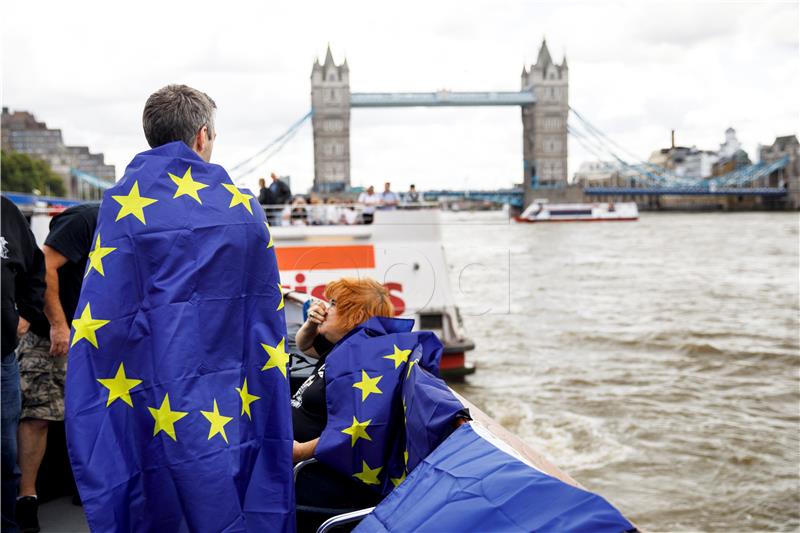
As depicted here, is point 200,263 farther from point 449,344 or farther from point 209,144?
point 449,344

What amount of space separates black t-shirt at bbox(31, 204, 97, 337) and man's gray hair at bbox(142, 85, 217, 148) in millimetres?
1225

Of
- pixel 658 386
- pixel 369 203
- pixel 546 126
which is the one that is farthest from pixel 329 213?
pixel 546 126

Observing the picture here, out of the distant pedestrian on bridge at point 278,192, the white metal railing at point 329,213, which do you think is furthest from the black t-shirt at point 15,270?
the distant pedestrian on bridge at point 278,192

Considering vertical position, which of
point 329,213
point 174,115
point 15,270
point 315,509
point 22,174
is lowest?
point 315,509

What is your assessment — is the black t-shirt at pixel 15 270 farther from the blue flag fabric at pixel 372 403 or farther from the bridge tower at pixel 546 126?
the bridge tower at pixel 546 126

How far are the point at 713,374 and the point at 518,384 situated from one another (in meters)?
2.35

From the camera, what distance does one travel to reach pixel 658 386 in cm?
916

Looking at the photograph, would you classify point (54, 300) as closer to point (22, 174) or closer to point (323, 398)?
point (323, 398)

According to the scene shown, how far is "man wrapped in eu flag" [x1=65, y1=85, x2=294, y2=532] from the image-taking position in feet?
6.02

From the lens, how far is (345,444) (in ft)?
7.68

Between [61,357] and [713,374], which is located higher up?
[61,357]

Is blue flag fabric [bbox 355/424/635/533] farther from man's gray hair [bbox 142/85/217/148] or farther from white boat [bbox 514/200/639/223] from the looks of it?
white boat [bbox 514/200/639/223]

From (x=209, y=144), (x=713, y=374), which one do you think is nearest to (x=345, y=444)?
(x=209, y=144)

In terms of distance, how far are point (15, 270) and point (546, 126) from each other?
9416 cm
